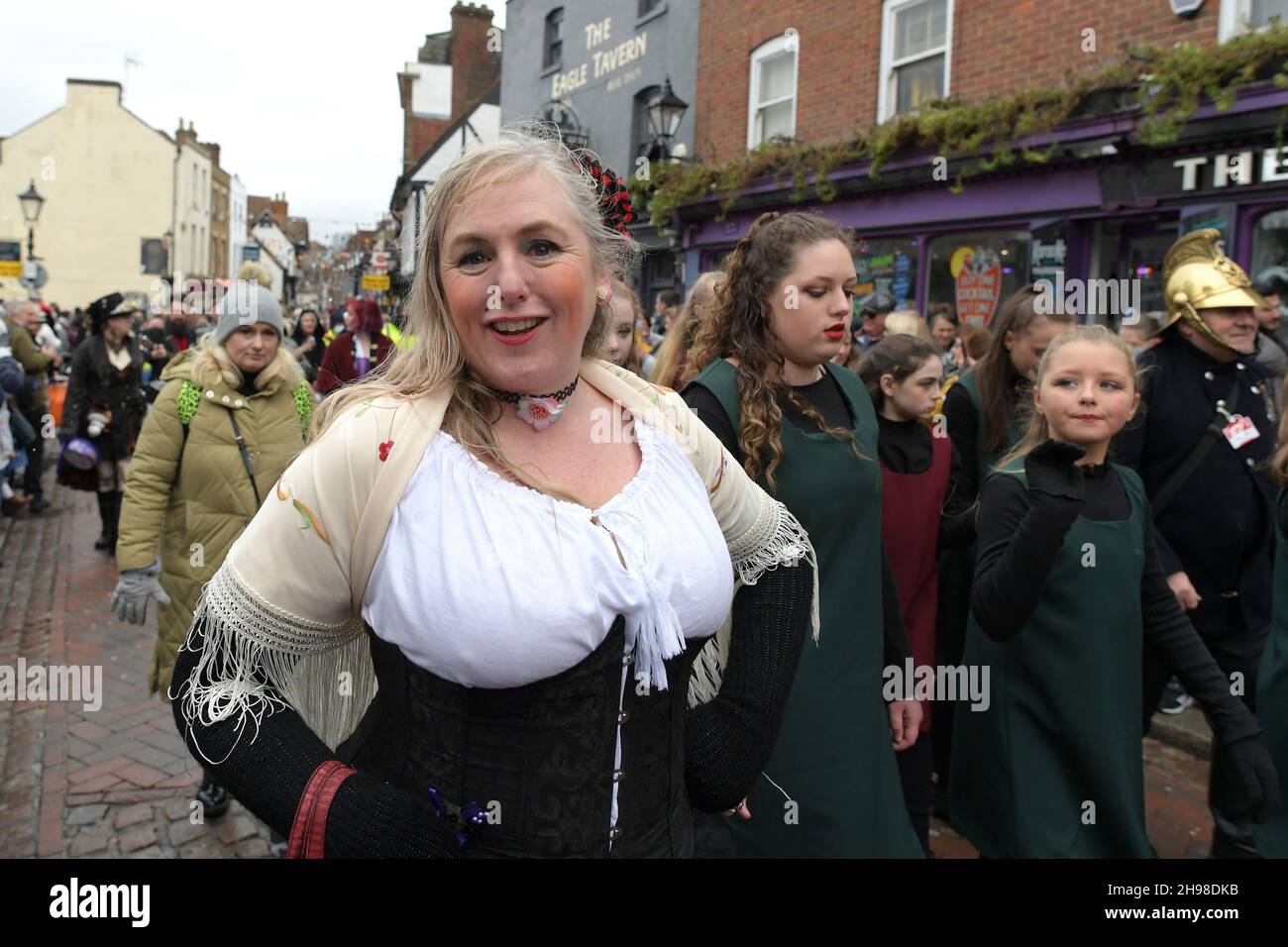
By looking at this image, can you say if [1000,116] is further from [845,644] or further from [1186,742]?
[845,644]

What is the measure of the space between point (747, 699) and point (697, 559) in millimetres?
385

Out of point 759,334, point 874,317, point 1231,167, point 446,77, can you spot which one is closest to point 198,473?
point 759,334

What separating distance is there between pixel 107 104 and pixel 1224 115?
5113 cm

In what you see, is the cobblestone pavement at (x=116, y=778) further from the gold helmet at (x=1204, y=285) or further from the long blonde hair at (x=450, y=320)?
the long blonde hair at (x=450, y=320)

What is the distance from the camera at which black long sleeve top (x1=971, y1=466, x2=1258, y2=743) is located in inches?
111

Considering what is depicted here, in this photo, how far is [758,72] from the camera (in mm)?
13977

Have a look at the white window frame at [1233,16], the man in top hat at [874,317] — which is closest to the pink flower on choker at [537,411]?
the man in top hat at [874,317]

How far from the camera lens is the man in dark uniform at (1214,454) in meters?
4.19

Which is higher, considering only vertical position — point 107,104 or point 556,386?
point 107,104

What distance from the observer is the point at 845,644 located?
289cm

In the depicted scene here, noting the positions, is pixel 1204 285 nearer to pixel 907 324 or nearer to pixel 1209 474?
pixel 1209 474

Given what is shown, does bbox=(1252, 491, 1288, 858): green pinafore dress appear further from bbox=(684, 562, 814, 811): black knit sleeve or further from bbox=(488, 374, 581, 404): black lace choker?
bbox=(488, 374, 581, 404): black lace choker

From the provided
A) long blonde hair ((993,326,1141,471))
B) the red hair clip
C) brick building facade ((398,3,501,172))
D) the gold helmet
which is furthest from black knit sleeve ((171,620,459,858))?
brick building facade ((398,3,501,172))
